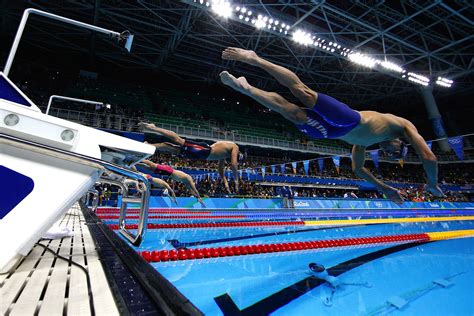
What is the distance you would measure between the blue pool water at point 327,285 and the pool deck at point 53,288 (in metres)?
0.98

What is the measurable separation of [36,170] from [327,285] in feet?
9.31

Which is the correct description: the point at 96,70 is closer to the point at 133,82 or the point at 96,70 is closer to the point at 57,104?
the point at 133,82

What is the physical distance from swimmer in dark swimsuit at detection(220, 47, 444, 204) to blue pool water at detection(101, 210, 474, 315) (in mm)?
1226

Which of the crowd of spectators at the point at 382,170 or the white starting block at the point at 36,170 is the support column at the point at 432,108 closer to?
the crowd of spectators at the point at 382,170

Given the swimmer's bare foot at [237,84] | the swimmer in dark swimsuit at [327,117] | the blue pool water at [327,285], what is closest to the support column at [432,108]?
the blue pool water at [327,285]

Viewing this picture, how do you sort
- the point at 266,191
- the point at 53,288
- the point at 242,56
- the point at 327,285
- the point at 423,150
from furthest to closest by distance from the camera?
the point at 266,191
the point at 423,150
the point at 242,56
the point at 327,285
the point at 53,288

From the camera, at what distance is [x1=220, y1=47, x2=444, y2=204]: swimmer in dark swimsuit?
9.52 feet

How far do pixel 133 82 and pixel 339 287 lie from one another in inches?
994

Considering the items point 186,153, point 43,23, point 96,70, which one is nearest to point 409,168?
point 186,153

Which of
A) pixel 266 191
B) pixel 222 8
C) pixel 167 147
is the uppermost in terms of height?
pixel 222 8

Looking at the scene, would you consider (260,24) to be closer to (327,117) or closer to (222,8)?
(222,8)

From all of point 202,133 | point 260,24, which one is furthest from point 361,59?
point 202,133

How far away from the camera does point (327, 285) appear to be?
2857 mm

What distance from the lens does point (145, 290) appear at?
4.42ft
